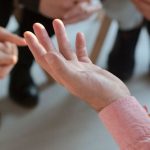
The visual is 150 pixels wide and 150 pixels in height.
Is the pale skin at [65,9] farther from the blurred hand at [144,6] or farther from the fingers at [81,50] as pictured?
the fingers at [81,50]

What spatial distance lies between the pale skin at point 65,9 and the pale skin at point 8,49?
21 centimetres

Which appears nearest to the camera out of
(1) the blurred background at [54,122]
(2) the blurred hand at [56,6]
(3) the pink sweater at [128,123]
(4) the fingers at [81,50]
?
(3) the pink sweater at [128,123]

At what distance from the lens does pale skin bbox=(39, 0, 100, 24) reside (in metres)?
1.13

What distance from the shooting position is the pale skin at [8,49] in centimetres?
94

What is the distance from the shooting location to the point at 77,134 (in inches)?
51.0

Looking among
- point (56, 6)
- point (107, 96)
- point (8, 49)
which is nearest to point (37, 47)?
point (107, 96)

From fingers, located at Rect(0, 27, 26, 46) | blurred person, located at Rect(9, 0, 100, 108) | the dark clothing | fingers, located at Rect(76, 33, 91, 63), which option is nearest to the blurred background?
blurred person, located at Rect(9, 0, 100, 108)

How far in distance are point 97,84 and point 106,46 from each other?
96cm

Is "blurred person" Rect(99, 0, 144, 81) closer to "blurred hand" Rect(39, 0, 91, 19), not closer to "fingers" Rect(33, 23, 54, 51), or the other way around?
"blurred hand" Rect(39, 0, 91, 19)

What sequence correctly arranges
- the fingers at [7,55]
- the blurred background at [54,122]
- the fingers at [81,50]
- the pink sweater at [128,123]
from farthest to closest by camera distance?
the blurred background at [54,122]
the fingers at [7,55]
the fingers at [81,50]
the pink sweater at [128,123]

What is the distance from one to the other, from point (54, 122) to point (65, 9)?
414mm

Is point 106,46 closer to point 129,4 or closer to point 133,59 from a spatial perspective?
point 133,59

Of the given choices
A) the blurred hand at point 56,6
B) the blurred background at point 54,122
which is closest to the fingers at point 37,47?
the blurred hand at point 56,6

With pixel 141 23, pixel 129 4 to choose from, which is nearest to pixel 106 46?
pixel 141 23
